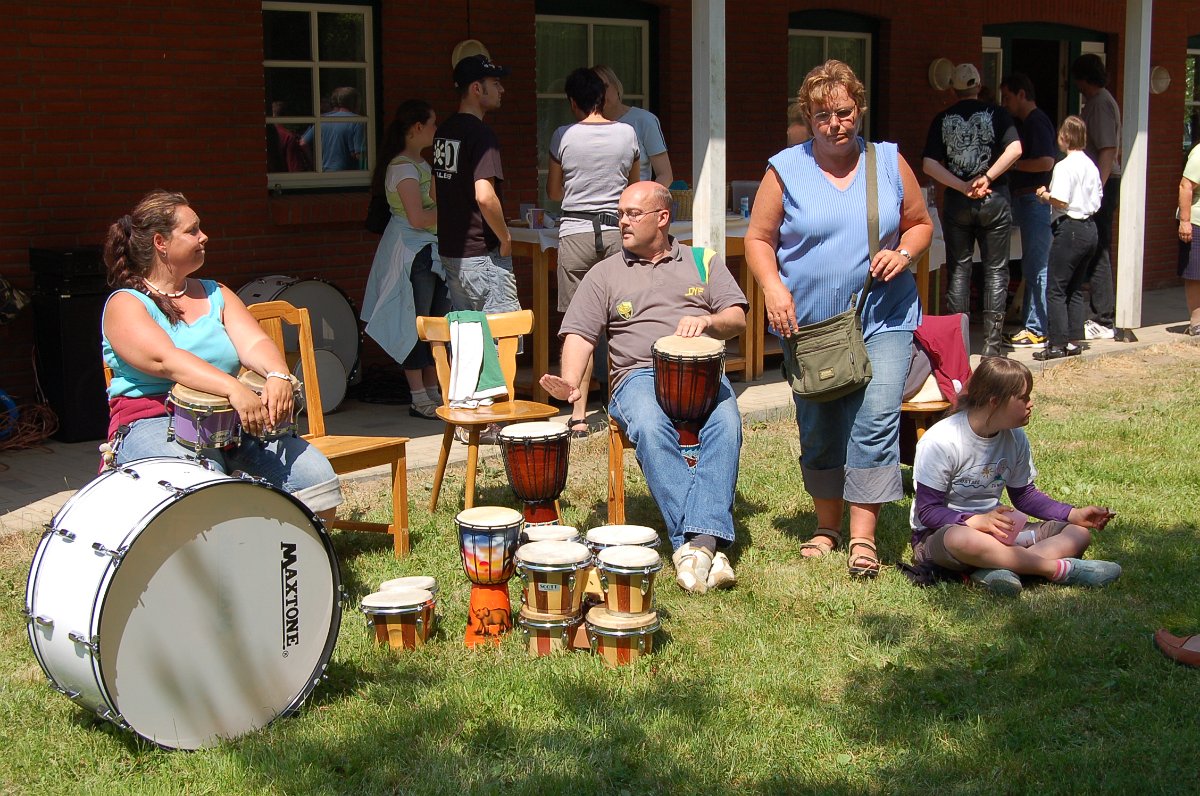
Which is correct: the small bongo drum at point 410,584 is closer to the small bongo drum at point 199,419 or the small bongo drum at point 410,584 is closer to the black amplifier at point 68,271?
the small bongo drum at point 199,419

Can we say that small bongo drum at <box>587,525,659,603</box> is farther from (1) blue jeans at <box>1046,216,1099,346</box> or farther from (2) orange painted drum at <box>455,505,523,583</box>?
(1) blue jeans at <box>1046,216,1099,346</box>

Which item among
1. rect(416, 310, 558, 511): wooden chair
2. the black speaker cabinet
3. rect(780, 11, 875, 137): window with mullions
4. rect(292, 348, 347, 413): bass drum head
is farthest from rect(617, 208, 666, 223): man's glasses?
rect(780, 11, 875, 137): window with mullions

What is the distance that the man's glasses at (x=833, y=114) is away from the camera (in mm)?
4805

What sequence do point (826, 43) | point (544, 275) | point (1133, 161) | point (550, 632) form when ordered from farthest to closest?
point (826, 43) < point (1133, 161) < point (544, 275) < point (550, 632)

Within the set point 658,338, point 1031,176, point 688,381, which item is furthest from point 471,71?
point 1031,176

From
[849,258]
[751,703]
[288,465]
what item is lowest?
[751,703]

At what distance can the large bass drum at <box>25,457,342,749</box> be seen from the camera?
3.33m

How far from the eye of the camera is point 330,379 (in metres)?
8.02

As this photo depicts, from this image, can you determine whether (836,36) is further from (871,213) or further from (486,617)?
(486,617)

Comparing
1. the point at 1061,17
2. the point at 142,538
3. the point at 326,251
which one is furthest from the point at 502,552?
the point at 1061,17

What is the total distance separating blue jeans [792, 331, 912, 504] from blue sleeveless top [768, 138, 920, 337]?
96 mm

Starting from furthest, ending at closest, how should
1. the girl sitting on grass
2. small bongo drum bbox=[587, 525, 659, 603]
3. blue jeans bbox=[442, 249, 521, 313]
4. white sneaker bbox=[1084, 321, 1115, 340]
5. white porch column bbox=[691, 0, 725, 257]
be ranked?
1. white sneaker bbox=[1084, 321, 1115, 340]
2. white porch column bbox=[691, 0, 725, 257]
3. blue jeans bbox=[442, 249, 521, 313]
4. the girl sitting on grass
5. small bongo drum bbox=[587, 525, 659, 603]

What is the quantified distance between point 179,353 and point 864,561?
2528 millimetres

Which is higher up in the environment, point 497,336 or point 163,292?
point 163,292
